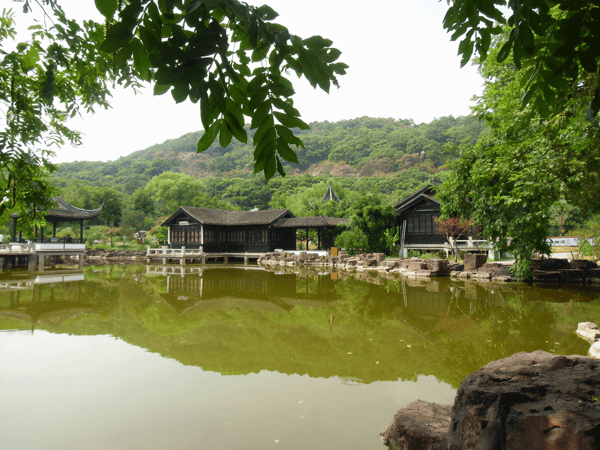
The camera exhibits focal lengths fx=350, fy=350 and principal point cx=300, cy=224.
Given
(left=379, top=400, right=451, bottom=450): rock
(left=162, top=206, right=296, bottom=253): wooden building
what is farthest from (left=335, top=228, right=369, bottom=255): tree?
(left=379, top=400, right=451, bottom=450): rock

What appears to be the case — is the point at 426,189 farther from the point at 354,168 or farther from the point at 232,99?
the point at 354,168

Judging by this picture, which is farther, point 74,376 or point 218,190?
point 218,190

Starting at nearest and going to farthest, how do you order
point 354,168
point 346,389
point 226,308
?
point 346,389, point 226,308, point 354,168

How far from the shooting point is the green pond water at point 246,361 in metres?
3.41

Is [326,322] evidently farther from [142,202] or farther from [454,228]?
[142,202]

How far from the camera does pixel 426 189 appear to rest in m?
25.0

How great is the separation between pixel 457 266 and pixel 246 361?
1544 centimetres

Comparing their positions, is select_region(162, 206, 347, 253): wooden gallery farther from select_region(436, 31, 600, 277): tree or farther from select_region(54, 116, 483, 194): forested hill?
select_region(54, 116, 483, 194): forested hill

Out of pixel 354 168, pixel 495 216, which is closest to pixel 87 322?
pixel 495 216

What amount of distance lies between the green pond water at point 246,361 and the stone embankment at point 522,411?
2.45 ft

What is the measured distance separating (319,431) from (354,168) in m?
74.8

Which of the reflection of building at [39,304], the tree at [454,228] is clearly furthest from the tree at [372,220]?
the reflection of building at [39,304]

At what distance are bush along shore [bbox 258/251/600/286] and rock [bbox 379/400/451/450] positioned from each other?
44.4 ft

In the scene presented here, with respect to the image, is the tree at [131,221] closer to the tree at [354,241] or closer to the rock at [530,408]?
the tree at [354,241]
